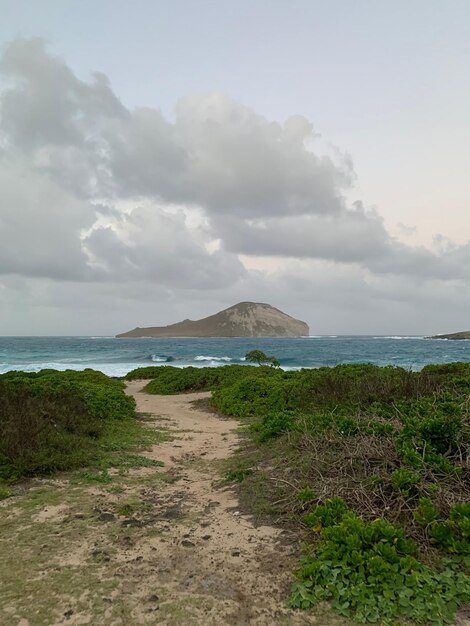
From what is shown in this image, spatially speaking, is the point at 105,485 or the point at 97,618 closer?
the point at 97,618

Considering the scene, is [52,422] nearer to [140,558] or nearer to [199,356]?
[140,558]

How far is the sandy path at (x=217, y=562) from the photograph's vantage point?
3110mm

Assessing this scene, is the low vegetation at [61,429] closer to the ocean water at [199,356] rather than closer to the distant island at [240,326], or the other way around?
the ocean water at [199,356]

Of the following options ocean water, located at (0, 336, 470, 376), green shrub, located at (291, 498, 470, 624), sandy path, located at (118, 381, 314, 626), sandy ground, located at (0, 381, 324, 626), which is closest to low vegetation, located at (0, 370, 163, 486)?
sandy ground, located at (0, 381, 324, 626)

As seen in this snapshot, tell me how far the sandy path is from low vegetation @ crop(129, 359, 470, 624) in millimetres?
236

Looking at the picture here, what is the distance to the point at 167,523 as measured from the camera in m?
4.75

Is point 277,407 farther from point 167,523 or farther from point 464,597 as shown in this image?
point 464,597

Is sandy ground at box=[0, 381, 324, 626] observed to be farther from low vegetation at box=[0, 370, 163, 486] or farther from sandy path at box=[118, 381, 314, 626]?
low vegetation at box=[0, 370, 163, 486]

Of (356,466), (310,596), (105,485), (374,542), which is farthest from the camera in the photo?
(105,485)

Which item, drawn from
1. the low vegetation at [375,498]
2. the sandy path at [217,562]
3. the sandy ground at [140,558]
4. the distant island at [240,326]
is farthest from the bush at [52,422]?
the distant island at [240,326]

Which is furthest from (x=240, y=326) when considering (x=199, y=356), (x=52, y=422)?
(x=52, y=422)

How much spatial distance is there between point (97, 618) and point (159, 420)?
30.7 ft

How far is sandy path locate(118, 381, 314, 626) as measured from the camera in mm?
3110

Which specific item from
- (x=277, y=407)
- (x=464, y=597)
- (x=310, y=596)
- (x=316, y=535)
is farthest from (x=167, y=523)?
(x=277, y=407)
